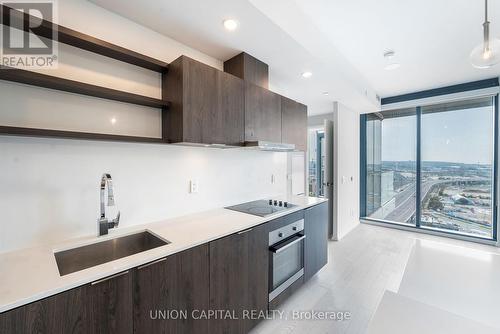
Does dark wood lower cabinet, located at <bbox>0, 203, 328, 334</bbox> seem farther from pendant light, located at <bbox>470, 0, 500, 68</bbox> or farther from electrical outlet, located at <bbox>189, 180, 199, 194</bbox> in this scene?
pendant light, located at <bbox>470, 0, 500, 68</bbox>

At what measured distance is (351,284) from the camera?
98.0 inches

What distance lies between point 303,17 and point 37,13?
196 centimetres

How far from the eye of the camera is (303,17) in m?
1.95

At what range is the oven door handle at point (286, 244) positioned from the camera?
1896 mm

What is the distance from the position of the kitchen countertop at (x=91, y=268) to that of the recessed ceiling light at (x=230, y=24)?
5.21 feet

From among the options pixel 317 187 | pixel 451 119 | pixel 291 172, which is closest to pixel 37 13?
pixel 291 172

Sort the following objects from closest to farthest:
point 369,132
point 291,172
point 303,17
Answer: point 303,17 → point 291,172 → point 369,132

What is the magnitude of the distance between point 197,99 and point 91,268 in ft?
4.17

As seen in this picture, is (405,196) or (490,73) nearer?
(490,73)

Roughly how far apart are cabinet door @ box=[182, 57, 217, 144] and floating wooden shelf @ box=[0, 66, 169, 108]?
0.24m

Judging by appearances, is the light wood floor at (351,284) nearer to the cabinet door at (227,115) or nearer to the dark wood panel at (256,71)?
the cabinet door at (227,115)

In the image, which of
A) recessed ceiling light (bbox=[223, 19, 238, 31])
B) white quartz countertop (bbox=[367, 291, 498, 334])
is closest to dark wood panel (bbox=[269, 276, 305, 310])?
white quartz countertop (bbox=[367, 291, 498, 334])

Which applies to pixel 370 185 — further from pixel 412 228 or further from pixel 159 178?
pixel 159 178

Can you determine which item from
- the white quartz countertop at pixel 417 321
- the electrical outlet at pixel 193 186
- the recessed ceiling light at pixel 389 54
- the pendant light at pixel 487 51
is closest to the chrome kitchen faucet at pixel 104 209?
the electrical outlet at pixel 193 186
